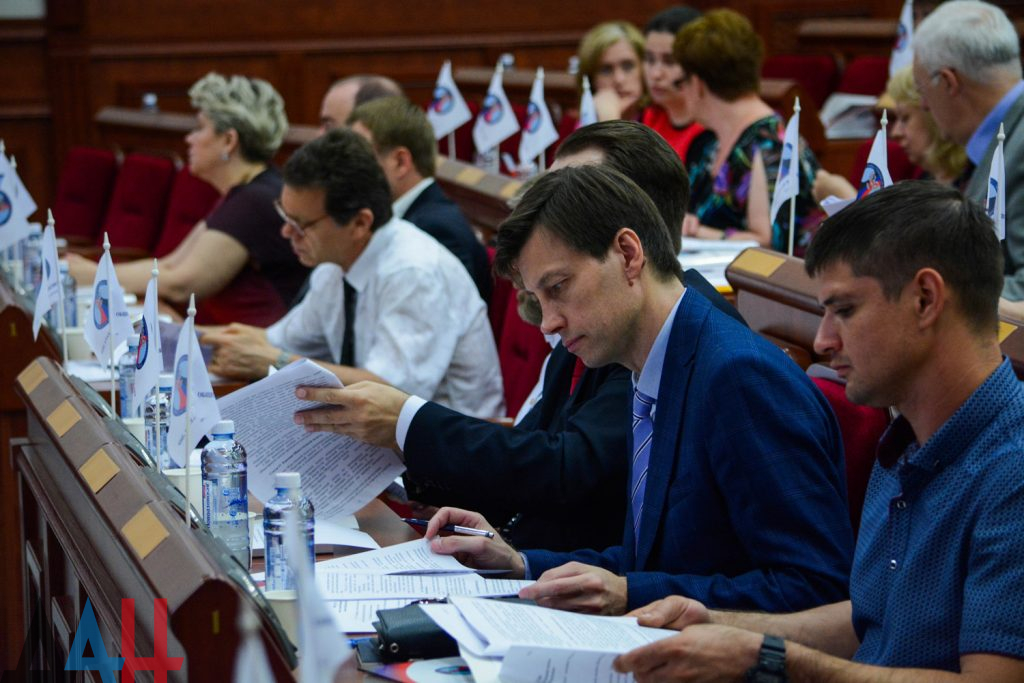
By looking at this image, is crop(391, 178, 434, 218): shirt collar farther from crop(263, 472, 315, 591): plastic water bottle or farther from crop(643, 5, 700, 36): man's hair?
crop(263, 472, 315, 591): plastic water bottle

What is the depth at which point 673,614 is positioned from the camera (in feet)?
5.31

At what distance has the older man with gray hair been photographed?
11.3 feet

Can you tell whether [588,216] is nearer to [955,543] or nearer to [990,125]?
[955,543]

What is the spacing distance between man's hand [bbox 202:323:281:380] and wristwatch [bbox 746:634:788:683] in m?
2.15

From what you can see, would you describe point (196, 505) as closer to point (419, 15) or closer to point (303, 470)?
point (303, 470)

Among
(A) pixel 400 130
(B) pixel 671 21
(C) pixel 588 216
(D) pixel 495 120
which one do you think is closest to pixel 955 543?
(C) pixel 588 216

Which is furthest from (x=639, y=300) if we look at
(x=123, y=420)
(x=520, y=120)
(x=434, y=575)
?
(x=520, y=120)

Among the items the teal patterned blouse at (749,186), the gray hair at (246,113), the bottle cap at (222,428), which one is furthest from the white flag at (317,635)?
the gray hair at (246,113)

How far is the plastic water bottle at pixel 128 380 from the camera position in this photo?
263cm

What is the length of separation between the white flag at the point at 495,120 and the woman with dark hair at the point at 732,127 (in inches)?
33.5

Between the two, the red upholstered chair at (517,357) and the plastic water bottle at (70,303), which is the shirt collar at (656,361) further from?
the plastic water bottle at (70,303)

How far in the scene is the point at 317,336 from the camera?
3775mm

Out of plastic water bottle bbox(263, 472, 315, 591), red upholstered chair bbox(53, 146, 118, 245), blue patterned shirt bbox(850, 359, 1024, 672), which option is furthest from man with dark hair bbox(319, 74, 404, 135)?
blue patterned shirt bbox(850, 359, 1024, 672)

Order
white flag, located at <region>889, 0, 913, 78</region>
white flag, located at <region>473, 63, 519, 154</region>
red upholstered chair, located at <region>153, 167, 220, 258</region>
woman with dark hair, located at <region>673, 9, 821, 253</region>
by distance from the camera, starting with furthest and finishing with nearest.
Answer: red upholstered chair, located at <region>153, 167, 220, 258</region> → white flag, located at <region>889, 0, 913, 78</region> → white flag, located at <region>473, 63, 519, 154</region> → woman with dark hair, located at <region>673, 9, 821, 253</region>
